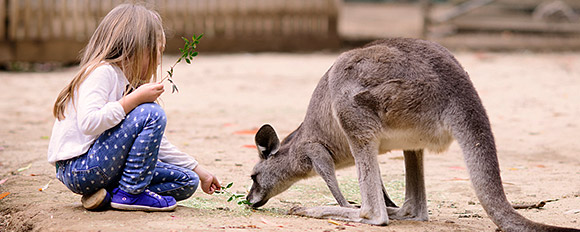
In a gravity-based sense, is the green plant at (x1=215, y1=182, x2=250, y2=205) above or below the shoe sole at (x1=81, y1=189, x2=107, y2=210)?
below

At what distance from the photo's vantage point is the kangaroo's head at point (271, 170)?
408cm

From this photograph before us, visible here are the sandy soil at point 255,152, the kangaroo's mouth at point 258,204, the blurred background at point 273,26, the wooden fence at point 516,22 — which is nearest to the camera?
the sandy soil at point 255,152

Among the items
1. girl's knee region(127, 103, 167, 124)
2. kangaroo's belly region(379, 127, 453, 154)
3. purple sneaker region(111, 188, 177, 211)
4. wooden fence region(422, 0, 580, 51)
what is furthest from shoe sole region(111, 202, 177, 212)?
wooden fence region(422, 0, 580, 51)

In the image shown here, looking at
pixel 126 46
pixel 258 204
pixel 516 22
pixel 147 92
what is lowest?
pixel 258 204

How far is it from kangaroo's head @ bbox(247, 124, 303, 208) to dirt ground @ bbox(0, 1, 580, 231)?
0.10 metres

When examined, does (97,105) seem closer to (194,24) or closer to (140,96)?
(140,96)

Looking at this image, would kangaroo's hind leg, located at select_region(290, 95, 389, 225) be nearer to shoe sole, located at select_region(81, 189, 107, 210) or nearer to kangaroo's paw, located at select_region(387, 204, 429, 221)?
kangaroo's paw, located at select_region(387, 204, 429, 221)

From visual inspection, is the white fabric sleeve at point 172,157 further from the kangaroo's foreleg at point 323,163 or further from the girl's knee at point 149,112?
the kangaroo's foreleg at point 323,163

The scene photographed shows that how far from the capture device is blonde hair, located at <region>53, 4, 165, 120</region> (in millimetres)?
3373

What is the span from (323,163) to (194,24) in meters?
7.60

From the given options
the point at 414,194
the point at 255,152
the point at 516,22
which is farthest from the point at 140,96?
the point at 516,22

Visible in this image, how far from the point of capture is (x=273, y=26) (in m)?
11.9

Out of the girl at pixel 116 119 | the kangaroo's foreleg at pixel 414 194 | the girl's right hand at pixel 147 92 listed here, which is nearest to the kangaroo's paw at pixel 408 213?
the kangaroo's foreleg at pixel 414 194

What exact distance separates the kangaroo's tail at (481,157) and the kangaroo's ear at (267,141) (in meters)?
1.10
